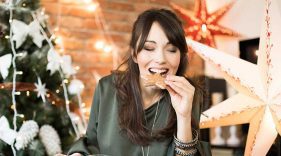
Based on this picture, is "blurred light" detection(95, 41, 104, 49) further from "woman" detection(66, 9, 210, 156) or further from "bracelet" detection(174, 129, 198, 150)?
"bracelet" detection(174, 129, 198, 150)

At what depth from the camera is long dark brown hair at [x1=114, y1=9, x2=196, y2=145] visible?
120cm

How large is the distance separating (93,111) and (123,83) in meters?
0.14

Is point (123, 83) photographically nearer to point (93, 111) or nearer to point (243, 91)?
point (93, 111)

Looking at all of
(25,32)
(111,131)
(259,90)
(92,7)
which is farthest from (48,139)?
(92,7)

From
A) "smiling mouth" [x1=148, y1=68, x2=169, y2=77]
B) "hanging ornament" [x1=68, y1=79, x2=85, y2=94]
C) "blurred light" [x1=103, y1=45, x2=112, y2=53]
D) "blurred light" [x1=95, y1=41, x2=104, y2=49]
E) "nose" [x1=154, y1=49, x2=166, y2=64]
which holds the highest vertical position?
"nose" [x1=154, y1=49, x2=166, y2=64]

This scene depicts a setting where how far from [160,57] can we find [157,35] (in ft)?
0.22

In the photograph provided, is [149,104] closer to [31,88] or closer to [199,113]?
[199,113]

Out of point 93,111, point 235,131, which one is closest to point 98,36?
point 235,131

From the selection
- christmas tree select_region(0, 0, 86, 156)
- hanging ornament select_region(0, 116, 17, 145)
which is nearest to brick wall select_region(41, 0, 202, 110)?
christmas tree select_region(0, 0, 86, 156)

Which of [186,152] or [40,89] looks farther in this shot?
[40,89]

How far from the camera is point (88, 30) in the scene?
2.60 metres

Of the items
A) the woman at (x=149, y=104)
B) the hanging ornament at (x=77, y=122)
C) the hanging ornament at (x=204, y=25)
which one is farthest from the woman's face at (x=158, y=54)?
the hanging ornament at (x=77, y=122)

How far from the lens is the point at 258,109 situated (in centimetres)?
125

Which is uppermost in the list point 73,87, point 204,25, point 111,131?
point 204,25
